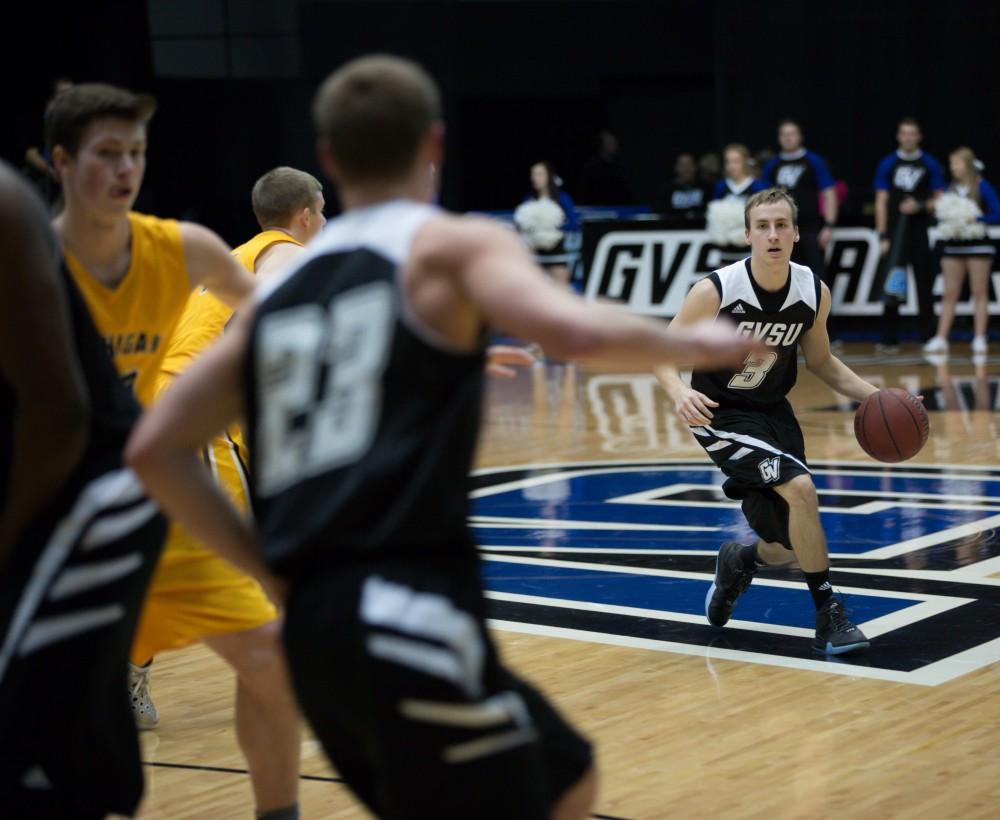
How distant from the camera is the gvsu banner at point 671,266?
16297 mm

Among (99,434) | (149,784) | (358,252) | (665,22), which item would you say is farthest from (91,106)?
(665,22)

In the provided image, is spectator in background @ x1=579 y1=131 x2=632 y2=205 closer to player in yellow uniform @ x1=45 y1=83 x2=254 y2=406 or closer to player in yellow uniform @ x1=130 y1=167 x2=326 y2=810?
player in yellow uniform @ x1=130 y1=167 x2=326 y2=810

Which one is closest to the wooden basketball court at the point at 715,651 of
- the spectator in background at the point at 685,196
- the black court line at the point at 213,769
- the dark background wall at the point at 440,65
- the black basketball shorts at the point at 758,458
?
the black court line at the point at 213,769

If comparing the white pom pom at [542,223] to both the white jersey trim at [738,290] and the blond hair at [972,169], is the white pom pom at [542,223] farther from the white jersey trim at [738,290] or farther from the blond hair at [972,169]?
the white jersey trim at [738,290]

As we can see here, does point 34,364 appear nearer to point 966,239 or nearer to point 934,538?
point 934,538

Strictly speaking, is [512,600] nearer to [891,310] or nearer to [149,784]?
[149,784]

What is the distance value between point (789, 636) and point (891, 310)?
1040 centimetres

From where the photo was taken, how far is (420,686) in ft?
6.95

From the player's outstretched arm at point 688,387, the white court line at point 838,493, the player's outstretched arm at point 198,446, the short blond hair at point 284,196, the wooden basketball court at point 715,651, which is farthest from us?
the white court line at point 838,493

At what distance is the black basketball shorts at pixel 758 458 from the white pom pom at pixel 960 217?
9.59 m

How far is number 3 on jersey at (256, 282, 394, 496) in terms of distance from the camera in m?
2.17

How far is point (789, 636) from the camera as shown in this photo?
578 cm

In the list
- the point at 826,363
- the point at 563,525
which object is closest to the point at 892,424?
the point at 826,363

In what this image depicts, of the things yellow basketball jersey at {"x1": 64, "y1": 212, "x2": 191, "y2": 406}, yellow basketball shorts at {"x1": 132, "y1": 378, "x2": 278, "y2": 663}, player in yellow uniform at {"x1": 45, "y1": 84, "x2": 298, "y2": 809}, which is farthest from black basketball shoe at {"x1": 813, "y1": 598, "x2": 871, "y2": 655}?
yellow basketball jersey at {"x1": 64, "y1": 212, "x2": 191, "y2": 406}
